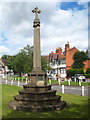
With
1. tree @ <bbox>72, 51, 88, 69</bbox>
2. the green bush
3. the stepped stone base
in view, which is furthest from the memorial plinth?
tree @ <bbox>72, 51, 88, 69</bbox>

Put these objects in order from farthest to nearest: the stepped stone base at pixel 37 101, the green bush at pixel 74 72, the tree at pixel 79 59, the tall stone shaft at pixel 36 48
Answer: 1. the tree at pixel 79 59
2. the green bush at pixel 74 72
3. the tall stone shaft at pixel 36 48
4. the stepped stone base at pixel 37 101

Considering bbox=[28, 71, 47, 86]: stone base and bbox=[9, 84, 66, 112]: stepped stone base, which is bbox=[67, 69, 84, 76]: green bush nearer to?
bbox=[28, 71, 47, 86]: stone base

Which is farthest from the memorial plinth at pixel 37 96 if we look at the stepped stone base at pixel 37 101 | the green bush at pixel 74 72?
the green bush at pixel 74 72

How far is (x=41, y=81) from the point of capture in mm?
10469

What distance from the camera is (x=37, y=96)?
9172 millimetres

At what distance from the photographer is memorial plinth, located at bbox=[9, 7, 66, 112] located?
28.5ft

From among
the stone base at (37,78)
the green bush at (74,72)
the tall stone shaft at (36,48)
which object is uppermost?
the tall stone shaft at (36,48)

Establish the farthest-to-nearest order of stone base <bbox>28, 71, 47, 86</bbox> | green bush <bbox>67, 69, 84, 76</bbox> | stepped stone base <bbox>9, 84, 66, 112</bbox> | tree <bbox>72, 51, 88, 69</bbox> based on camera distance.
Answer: tree <bbox>72, 51, 88, 69</bbox> → green bush <bbox>67, 69, 84, 76</bbox> → stone base <bbox>28, 71, 47, 86</bbox> → stepped stone base <bbox>9, 84, 66, 112</bbox>

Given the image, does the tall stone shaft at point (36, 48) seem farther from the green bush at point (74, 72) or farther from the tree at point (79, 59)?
the tree at point (79, 59)

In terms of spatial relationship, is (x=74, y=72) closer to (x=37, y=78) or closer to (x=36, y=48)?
(x=36, y=48)

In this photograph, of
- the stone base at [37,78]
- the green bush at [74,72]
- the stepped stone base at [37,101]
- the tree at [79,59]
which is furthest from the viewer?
the tree at [79,59]

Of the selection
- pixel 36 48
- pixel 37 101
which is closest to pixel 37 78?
pixel 37 101

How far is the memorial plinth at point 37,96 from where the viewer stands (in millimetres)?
8672

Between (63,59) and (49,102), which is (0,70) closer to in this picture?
(63,59)
